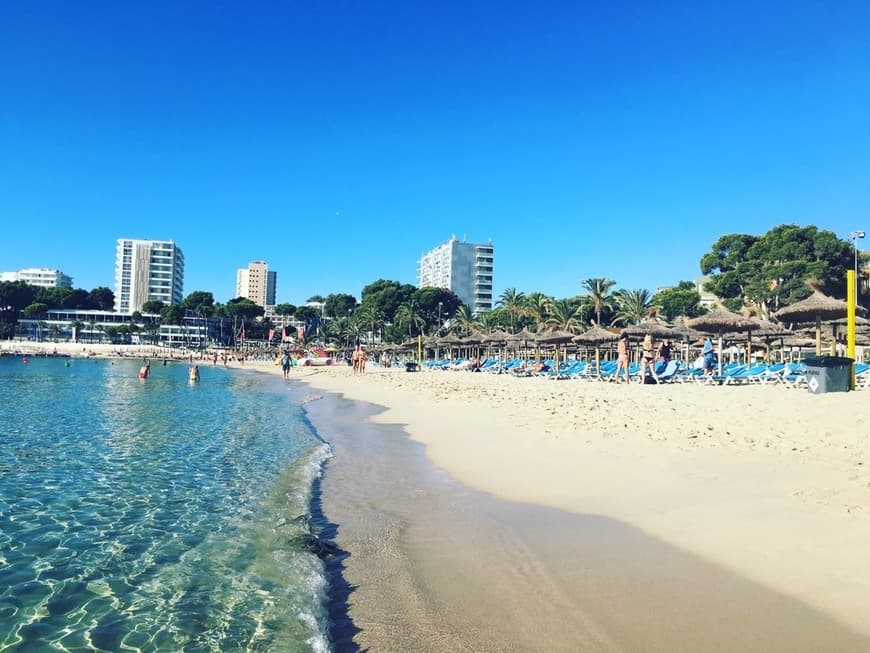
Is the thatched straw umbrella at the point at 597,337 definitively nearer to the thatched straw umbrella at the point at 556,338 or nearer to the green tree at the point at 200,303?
the thatched straw umbrella at the point at 556,338

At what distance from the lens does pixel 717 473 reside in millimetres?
6355

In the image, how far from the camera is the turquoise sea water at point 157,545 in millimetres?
3305

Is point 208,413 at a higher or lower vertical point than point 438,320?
lower

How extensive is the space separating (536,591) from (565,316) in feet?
180

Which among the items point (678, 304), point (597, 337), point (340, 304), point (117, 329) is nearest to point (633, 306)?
point (678, 304)

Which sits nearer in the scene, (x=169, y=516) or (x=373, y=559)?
(x=373, y=559)

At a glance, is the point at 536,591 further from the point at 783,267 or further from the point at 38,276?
the point at 38,276

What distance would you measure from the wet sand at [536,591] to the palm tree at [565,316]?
162 ft

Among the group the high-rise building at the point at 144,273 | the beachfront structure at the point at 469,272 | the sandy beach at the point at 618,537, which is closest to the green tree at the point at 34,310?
the high-rise building at the point at 144,273

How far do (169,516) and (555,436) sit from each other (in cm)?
613

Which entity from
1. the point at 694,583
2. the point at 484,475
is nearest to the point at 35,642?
the point at 694,583

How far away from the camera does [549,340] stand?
104ft

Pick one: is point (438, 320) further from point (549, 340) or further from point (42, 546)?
point (42, 546)

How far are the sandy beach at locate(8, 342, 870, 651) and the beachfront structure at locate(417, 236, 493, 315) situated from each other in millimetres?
115817
